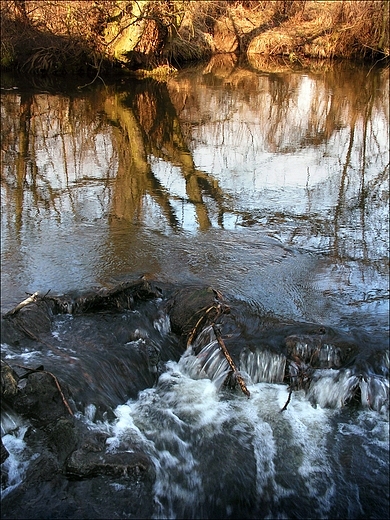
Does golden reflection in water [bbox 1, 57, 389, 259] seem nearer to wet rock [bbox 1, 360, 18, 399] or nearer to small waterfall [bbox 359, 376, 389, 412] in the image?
small waterfall [bbox 359, 376, 389, 412]

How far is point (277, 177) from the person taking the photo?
7777mm

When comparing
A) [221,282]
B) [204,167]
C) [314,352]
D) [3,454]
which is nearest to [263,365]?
[314,352]

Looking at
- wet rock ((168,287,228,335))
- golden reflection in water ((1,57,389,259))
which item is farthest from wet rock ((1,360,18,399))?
golden reflection in water ((1,57,389,259))

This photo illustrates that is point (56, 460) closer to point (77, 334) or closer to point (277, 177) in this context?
point (77, 334)

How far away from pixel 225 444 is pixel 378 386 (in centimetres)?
→ 118

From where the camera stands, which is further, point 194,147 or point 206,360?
point 194,147

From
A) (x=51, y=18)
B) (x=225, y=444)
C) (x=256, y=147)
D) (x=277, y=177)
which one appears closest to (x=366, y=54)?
(x=51, y=18)

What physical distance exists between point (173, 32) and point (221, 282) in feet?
43.3

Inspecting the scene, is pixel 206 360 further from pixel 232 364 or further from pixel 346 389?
pixel 346 389

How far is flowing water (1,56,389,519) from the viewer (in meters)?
3.61

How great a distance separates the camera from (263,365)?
14.5ft

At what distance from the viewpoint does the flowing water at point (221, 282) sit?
361 centimetres

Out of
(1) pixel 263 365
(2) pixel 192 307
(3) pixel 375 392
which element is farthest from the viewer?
(2) pixel 192 307

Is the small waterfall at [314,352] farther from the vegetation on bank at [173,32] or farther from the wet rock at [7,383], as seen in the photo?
the vegetation on bank at [173,32]
